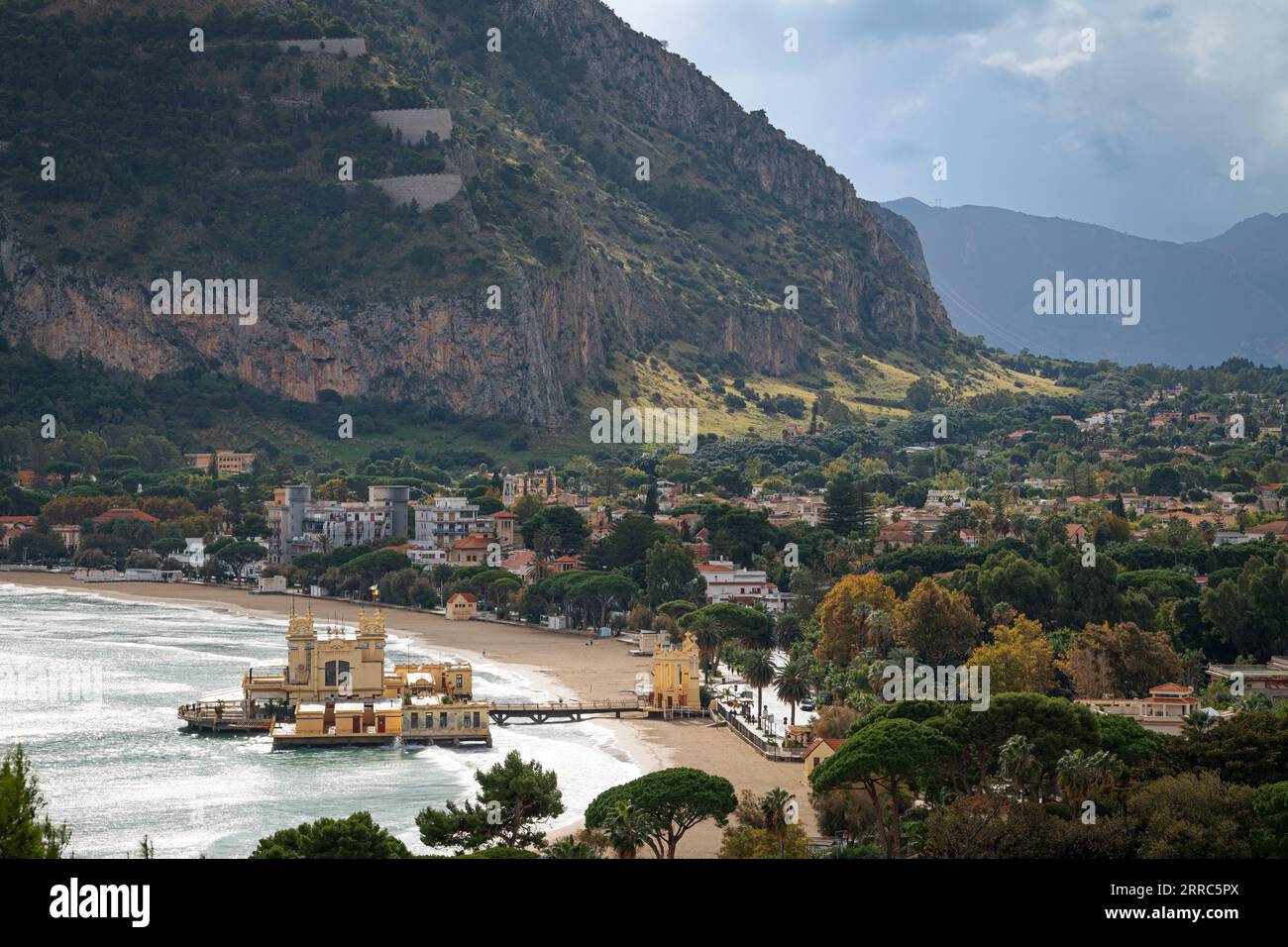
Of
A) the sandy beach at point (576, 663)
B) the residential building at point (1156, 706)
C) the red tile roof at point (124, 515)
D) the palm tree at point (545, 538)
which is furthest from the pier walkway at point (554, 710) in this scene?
the red tile roof at point (124, 515)

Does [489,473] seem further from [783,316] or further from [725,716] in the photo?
[725,716]

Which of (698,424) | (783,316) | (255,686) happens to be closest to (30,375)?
(698,424)

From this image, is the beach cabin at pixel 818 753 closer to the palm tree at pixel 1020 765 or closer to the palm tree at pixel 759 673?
the palm tree at pixel 1020 765

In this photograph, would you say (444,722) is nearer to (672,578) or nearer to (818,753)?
(818,753)

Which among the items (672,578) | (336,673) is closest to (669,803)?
(336,673)
